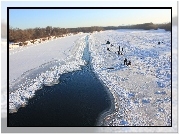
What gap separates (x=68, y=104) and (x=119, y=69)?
2.00 ft

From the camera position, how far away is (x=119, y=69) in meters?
3.26

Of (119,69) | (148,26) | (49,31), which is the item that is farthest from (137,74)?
(49,31)

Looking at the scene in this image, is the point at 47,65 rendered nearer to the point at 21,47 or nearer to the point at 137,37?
the point at 21,47

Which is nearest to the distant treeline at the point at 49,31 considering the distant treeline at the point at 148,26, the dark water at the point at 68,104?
the distant treeline at the point at 148,26

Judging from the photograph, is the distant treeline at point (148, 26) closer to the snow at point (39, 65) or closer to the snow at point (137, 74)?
the snow at point (137, 74)

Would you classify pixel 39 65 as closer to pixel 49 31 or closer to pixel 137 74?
pixel 49 31

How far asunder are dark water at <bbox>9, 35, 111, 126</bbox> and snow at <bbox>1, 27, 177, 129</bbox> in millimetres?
70

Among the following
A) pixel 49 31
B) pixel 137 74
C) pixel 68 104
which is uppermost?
pixel 49 31

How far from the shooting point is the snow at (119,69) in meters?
3.14

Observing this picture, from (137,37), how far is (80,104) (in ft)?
2.85

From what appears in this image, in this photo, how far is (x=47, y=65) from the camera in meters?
3.21

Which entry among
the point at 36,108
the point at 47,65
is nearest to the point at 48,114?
the point at 36,108

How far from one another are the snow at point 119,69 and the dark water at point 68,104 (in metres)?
0.07

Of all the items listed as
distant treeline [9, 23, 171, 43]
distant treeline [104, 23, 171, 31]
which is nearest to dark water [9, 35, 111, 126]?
distant treeline [9, 23, 171, 43]
